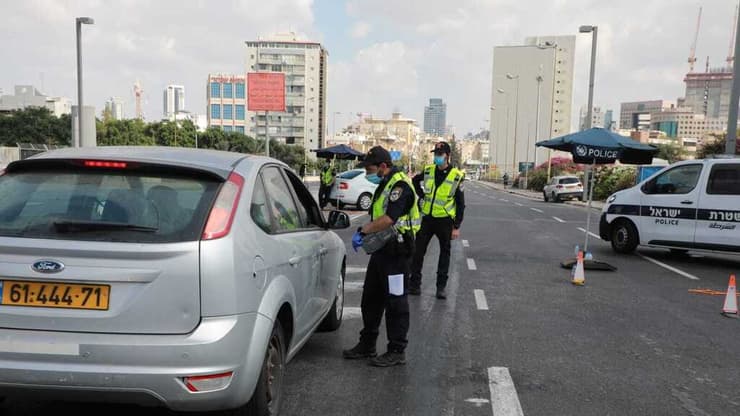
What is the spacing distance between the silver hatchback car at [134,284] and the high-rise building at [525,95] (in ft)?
428

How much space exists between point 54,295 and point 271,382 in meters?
1.39

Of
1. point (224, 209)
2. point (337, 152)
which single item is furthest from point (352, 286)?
point (337, 152)

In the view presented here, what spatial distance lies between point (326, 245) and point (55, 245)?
252 centimetres

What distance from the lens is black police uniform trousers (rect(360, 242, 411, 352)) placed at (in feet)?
17.1

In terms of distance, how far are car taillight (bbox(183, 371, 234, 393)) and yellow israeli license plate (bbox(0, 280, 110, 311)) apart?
554 mm

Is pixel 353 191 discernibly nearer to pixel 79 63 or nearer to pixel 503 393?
pixel 79 63

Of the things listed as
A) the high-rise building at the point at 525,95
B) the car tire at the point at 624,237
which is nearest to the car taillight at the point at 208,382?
the car tire at the point at 624,237

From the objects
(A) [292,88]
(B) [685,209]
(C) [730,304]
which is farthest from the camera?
(A) [292,88]

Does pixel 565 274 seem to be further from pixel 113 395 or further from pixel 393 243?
pixel 113 395

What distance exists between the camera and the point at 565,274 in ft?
33.4

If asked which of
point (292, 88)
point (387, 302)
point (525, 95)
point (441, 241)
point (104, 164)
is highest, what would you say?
point (292, 88)

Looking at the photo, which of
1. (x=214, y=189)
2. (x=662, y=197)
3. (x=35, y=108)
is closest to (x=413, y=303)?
(x=214, y=189)

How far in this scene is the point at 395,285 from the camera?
519 cm

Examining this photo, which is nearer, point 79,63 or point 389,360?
point 389,360
